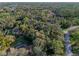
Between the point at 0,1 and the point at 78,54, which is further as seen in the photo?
the point at 0,1

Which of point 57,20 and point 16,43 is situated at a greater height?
point 57,20

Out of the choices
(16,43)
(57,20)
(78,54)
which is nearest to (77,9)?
(57,20)

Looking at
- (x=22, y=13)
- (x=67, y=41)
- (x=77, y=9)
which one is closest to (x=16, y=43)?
(x=22, y=13)

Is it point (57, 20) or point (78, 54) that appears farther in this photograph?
point (57, 20)

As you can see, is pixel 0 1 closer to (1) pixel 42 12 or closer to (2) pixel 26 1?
(2) pixel 26 1

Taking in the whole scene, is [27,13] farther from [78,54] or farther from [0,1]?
[78,54]

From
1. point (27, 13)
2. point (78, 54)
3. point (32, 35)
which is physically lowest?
point (78, 54)
